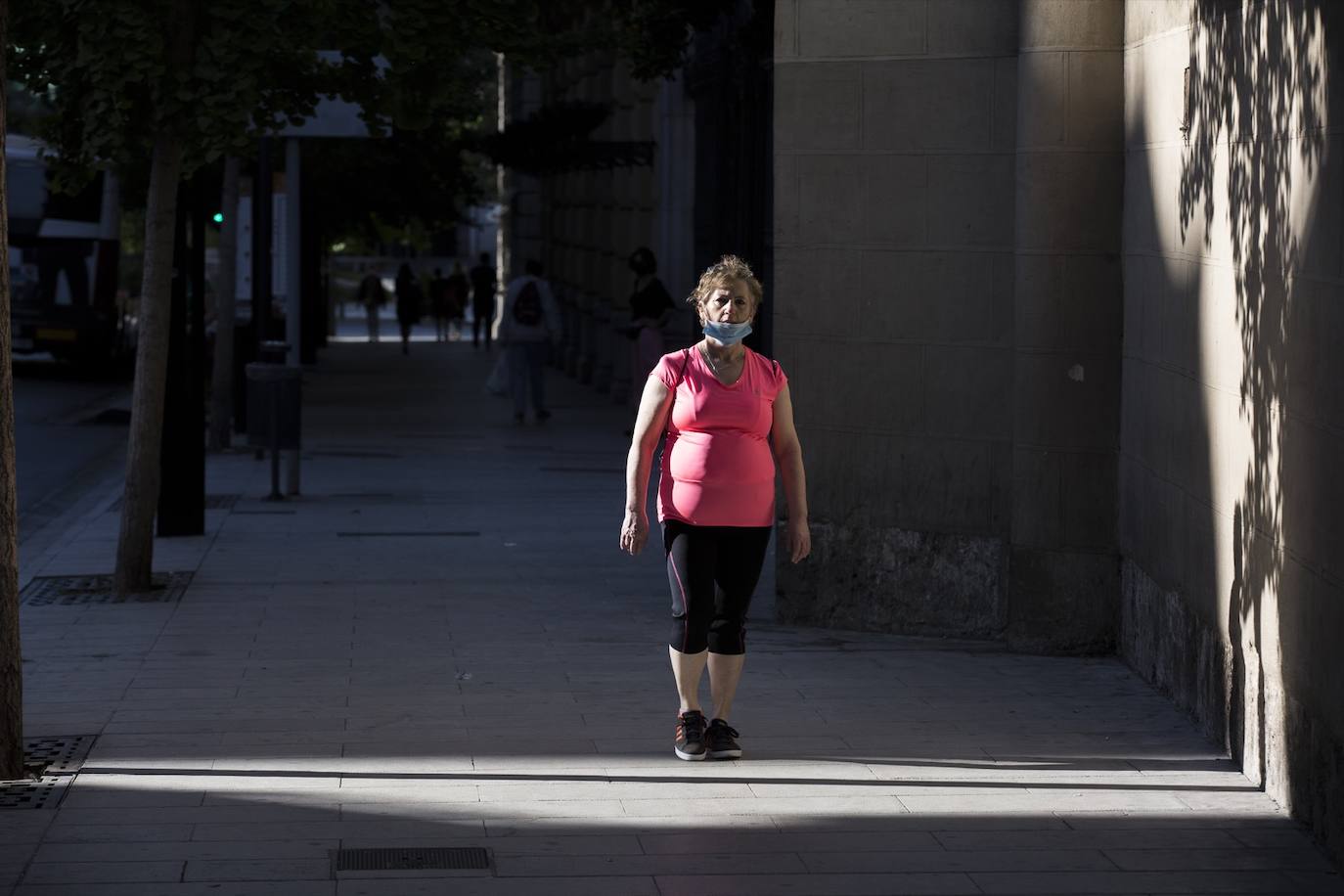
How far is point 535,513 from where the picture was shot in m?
14.9

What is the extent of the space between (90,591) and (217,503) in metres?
4.15

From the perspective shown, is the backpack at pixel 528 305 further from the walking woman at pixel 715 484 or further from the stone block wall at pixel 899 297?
the walking woman at pixel 715 484

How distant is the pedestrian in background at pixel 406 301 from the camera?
42281 mm

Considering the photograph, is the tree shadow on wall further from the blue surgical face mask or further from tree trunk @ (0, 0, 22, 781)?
tree trunk @ (0, 0, 22, 781)

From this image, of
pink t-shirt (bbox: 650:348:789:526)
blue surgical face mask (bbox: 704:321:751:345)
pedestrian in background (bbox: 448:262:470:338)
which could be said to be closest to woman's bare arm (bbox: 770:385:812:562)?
pink t-shirt (bbox: 650:348:789:526)

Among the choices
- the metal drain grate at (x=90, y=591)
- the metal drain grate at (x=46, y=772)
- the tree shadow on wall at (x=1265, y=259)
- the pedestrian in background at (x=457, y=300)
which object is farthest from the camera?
the pedestrian in background at (x=457, y=300)

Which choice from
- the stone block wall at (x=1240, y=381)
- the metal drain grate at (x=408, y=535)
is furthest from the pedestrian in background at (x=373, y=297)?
the stone block wall at (x=1240, y=381)

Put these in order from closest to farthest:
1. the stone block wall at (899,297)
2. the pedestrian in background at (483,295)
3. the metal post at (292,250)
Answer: the stone block wall at (899,297)
the metal post at (292,250)
the pedestrian in background at (483,295)

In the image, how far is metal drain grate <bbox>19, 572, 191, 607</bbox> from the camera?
10836mm

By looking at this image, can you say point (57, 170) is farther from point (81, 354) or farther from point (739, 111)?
point (81, 354)

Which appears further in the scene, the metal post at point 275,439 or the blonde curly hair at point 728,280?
the metal post at point 275,439

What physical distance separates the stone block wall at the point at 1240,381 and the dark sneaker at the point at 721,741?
167cm

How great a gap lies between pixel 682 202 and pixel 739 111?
9.52 meters

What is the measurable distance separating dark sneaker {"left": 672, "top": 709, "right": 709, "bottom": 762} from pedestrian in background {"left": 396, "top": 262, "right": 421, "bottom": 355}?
3470cm
